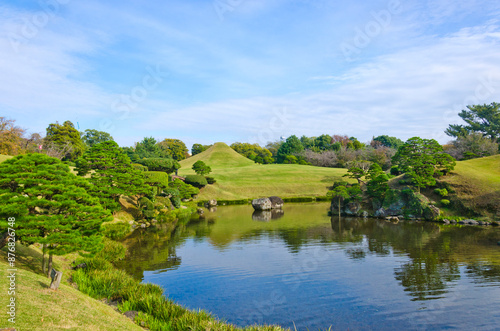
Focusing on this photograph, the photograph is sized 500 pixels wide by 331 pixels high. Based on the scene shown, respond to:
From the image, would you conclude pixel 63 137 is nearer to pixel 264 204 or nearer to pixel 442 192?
pixel 264 204

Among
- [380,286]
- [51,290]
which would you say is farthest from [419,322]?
[51,290]

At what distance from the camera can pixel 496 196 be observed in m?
29.0

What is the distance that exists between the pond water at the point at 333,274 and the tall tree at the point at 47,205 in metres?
4.22

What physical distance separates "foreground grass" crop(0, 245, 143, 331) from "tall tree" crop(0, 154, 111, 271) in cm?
137

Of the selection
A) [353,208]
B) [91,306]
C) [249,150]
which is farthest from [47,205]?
[249,150]

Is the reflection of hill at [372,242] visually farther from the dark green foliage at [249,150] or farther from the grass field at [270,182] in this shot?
the dark green foliage at [249,150]

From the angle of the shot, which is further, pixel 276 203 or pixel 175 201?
pixel 276 203

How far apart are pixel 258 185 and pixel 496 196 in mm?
37430

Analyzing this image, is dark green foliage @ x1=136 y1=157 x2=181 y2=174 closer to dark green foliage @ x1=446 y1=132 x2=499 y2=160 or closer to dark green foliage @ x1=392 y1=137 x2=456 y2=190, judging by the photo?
dark green foliage @ x1=392 y1=137 x2=456 y2=190

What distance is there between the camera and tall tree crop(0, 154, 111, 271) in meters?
10.7

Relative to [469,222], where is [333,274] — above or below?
below

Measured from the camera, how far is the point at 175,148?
10531 centimetres

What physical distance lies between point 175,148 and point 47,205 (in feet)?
314

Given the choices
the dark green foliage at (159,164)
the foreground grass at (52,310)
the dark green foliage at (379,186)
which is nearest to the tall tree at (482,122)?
the dark green foliage at (379,186)
